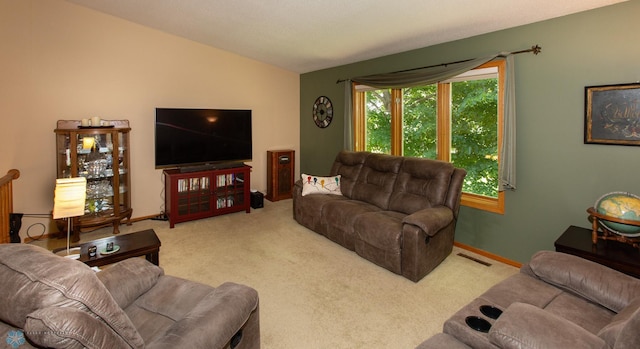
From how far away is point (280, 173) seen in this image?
616cm

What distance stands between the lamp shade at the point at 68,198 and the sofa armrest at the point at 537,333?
2861 millimetres

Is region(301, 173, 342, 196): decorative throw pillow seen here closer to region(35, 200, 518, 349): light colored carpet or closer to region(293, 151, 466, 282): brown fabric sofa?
region(293, 151, 466, 282): brown fabric sofa

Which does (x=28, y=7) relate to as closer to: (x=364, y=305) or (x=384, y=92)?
(x=384, y=92)

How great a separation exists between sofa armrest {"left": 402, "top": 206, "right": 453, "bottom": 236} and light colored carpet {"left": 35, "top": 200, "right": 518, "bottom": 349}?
0.50 m

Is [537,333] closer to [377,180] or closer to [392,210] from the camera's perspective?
[392,210]

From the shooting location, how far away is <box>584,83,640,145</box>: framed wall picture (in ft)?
8.82

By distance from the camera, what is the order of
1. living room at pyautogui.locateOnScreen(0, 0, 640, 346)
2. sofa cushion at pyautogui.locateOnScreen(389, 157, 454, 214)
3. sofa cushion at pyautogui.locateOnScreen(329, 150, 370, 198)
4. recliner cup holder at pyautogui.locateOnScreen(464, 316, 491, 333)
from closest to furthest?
recliner cup holder at pyautogui.locateOnScreen(464, 316, 491, 333), living room at pyautogui.locateOnScreen(0, 0, 640, 346), sofa cushion at pyautogui.locateOnScreen(389, 157, 454, 214), sofa cushion at pyautogui.locateOnScreen(329, 150, 370, 198)

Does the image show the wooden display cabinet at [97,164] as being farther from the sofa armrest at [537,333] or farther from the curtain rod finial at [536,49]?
the curtain rod finial at [536,49]

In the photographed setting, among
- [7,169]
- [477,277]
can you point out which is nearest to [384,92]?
[477,277]

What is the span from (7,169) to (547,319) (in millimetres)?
5377

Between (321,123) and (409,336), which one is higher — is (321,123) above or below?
above

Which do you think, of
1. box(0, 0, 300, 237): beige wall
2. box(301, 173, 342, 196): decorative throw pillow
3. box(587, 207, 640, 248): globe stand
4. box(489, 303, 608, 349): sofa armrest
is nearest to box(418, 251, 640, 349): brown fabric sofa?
Result: box(489, 303, 608, 349): sofa armrest

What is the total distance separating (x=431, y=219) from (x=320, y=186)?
1.87 meters

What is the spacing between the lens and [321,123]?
241 inches
